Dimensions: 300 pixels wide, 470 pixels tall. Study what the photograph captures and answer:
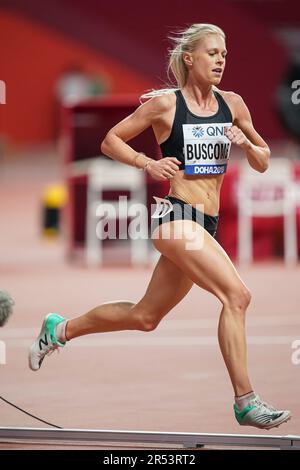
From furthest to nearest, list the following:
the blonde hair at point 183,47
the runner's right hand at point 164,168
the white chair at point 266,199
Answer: the white chair at point 266,199 < the blonde hair at point 183,47 < the runner's right hand at point 164,168

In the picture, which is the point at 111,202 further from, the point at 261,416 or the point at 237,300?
the point at 261,416

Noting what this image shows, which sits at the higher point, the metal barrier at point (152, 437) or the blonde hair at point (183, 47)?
the blonde hair at point (183, 47)

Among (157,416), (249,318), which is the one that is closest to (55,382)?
(157,416)

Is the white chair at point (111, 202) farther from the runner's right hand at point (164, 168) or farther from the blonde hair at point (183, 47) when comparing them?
the runner's right hand at point (164, 168)

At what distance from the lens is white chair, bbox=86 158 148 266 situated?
1728 centimetres

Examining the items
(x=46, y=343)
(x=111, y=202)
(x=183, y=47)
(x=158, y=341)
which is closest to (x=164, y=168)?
(x=183, y=47)

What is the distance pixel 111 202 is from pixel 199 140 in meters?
11.4

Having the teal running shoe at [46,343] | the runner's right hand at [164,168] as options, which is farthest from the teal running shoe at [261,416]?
the teal running shoe at [46,343]

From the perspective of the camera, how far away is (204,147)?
6566 millimetres

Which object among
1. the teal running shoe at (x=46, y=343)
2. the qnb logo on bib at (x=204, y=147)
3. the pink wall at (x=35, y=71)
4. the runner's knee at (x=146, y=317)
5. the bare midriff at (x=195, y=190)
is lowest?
the teal running shoe at (x=46, y=343)

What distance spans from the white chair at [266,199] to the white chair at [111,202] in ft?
4.35

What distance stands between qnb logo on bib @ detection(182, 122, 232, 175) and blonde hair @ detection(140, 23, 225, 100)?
272 mm

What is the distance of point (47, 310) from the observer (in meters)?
12.7

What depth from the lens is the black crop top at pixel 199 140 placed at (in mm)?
6578
